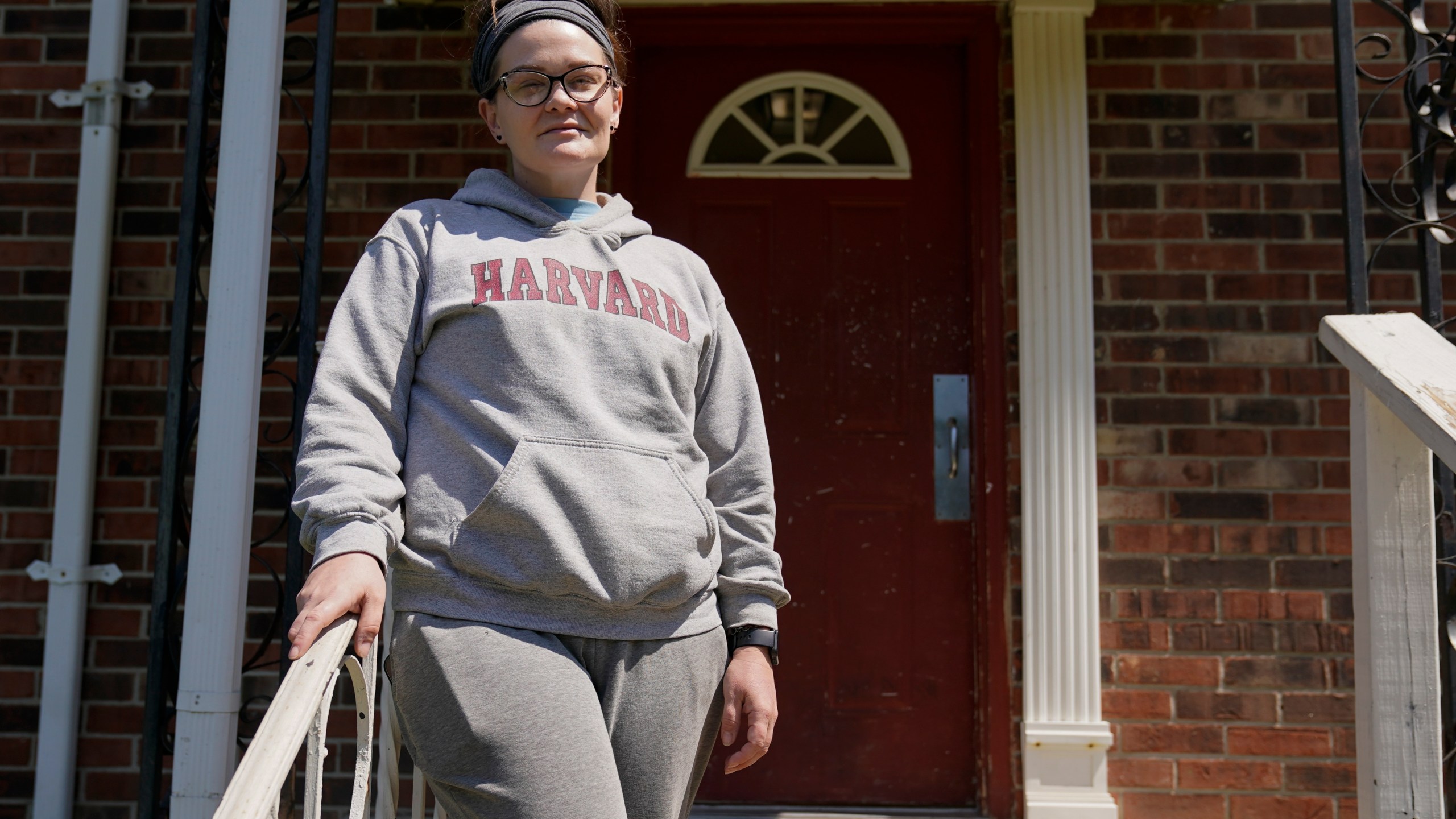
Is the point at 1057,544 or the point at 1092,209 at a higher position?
the point at 1092,209

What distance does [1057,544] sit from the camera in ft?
9.54

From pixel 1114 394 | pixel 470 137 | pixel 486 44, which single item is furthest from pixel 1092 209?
pixel 486 44

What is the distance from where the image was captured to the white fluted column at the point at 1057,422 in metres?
2.84

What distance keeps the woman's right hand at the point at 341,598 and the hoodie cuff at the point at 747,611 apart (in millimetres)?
504

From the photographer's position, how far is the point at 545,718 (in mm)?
1315

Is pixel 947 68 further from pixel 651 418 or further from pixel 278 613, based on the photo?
pixel 278 613

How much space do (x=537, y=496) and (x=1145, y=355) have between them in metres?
2.17

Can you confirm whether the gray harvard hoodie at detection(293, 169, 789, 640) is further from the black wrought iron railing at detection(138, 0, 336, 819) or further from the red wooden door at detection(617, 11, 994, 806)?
the red wooden door at detection(617, 11, 994, 806)

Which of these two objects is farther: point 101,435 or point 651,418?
point 101,435

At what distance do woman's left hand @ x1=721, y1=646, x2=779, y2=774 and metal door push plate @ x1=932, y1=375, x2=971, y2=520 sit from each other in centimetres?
170

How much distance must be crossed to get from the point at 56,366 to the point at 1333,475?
11.7ft

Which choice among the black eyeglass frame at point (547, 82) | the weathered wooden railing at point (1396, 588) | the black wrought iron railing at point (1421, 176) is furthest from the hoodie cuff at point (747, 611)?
the black wrought iron railing at point (1421, 176)

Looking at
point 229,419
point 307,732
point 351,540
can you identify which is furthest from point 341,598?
point 229,419

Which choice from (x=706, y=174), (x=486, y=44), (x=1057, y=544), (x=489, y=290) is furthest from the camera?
(x=706, y=174)
